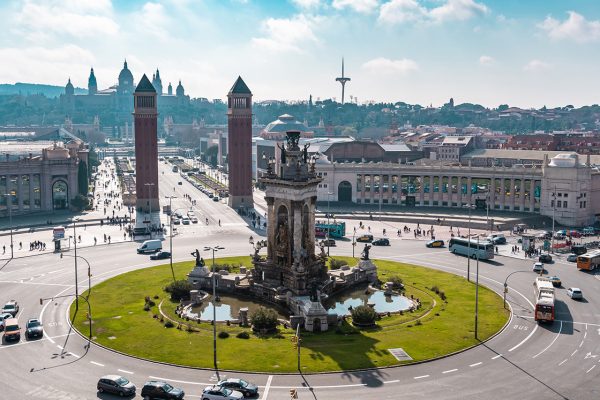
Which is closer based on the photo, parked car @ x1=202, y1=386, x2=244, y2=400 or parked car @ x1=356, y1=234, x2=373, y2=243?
parked car @ x1=202, y1=386, x2=244, y2=400

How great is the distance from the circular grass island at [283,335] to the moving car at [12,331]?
17.6 ft

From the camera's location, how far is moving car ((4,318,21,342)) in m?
57.4

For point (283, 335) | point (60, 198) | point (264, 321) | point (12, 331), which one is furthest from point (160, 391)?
point (60, 198)

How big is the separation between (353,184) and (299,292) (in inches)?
3420

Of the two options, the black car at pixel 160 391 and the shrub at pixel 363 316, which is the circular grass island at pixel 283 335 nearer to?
the shrub at pixel 363 316

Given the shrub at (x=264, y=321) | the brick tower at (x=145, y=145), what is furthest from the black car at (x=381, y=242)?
the brick tower at (x=145, y=145)

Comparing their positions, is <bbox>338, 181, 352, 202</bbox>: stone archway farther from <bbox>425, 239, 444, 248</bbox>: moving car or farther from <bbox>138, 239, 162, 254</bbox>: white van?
<bbox>138, 239, 162, 254</bbox>: white van

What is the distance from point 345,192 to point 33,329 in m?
105

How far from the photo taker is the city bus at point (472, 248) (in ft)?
312

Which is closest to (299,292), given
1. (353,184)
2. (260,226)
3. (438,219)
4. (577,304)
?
(577,304)

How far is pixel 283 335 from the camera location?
59594 millimetres

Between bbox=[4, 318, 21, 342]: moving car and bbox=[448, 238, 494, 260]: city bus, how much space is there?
62.2 meters

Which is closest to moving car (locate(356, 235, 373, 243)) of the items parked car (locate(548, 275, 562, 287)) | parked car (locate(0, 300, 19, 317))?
parked car (locate(548, 275, 562, 287))

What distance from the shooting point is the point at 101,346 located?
2213 inches
